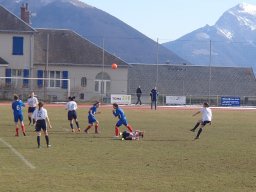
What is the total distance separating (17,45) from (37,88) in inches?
206

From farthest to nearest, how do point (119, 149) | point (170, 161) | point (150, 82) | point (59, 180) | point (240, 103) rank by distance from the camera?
point (150, 82) → point (240, 103) → point (119, 149) → point (170, 161) → point (59, 180)

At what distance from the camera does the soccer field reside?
15.9 m

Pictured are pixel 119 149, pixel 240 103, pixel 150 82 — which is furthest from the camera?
pixel 150 82

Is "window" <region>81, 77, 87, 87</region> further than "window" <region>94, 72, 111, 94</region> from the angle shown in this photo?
Yes

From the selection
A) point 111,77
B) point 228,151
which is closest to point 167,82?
point 111,77

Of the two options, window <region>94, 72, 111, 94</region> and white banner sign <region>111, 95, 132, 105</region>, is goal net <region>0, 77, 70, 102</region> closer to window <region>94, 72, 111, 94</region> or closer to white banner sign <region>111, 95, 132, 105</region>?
window <region>94, 72, 111, 94</region>

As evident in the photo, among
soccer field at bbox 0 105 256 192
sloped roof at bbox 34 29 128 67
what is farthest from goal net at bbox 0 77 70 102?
soccer field at bbox 0 105 256 192

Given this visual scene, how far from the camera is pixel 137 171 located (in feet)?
60.0

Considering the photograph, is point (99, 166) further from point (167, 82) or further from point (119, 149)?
point (167, 82)

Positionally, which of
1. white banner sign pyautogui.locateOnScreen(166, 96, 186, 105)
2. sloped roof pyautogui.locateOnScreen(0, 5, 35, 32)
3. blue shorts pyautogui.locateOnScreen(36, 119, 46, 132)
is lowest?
blue shorts pyautogui.locateOnScreen(36, 119, 46, 132)

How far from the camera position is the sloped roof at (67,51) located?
75.2m

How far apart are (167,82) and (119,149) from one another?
78.1 m

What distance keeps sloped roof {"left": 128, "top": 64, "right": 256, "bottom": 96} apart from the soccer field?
69487 mm

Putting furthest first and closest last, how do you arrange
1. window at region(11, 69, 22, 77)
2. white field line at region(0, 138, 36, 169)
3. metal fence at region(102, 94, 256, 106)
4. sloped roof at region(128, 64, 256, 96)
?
1. sloped roof at region(128, 64, 256, 96)
2. window at region(11, 69, 22, 77)
3. metal fence at region(102, 94, 256, 106)
4. white field line at region(0, 138, 36, 169)
